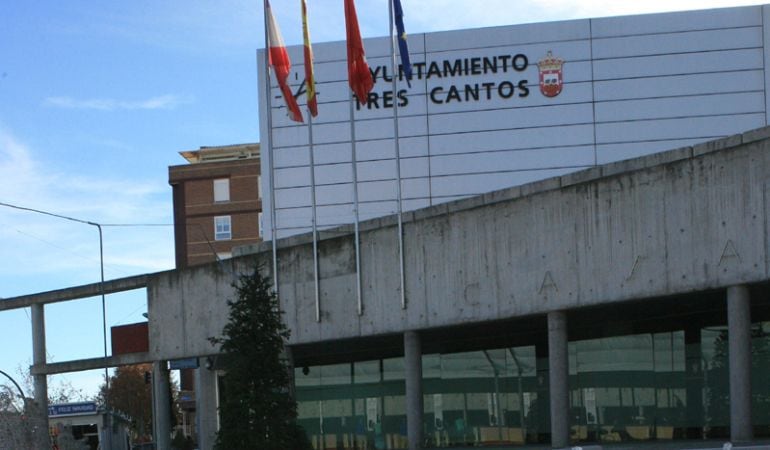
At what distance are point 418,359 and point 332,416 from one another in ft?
23.9

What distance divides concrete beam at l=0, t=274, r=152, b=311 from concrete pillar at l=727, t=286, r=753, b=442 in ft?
70.4

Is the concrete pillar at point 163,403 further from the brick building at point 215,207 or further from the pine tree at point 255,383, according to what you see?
the brick building at point 215,207

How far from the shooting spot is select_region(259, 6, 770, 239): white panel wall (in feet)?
160

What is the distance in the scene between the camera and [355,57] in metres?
34.5

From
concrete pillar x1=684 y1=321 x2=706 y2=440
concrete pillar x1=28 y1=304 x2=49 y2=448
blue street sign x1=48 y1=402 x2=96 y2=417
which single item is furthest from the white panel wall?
blue street sign x1=48 y1=402 x2=96 y2=417

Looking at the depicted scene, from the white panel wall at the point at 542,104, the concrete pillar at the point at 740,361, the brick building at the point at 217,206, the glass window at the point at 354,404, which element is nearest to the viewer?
the concrete pillar at the point at 740,361

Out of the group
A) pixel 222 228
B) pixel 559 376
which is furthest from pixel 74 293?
pixel 222 228

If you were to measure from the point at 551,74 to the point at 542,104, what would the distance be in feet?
4.02

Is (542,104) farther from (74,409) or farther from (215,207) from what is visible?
(215,207)

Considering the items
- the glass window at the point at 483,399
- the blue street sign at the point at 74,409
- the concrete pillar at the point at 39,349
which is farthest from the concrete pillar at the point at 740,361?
the blue street sign at the point at 74,409

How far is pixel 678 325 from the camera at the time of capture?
109 ft

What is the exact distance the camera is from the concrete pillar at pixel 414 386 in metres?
33.8

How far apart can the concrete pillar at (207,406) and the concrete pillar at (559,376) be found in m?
14.4

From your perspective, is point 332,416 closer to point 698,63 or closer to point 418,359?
point 418,359
